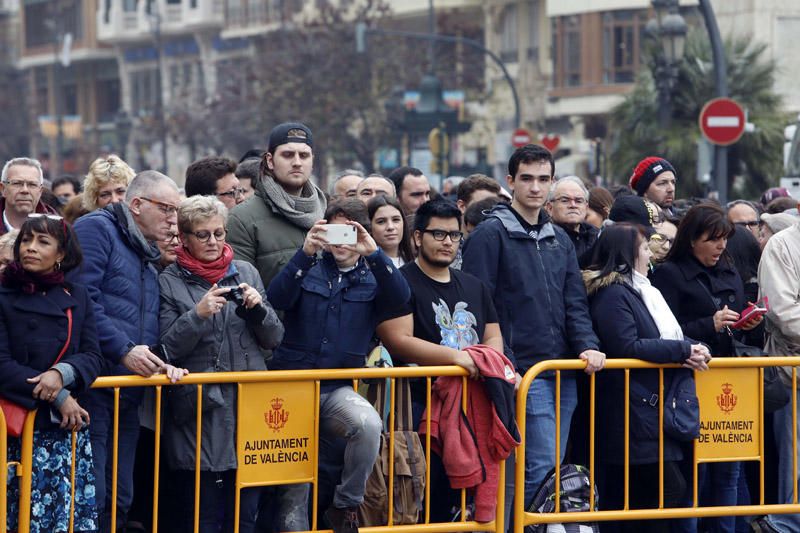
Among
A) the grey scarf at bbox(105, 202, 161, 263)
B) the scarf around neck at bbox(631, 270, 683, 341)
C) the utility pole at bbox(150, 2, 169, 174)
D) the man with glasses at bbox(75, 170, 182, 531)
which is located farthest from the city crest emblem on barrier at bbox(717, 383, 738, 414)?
the utility pole at bbox(150, 2, 169, 174)

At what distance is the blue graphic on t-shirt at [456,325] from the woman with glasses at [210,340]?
90 cm

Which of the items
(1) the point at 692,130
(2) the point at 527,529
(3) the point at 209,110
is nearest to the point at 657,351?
(2) the point at 527,529

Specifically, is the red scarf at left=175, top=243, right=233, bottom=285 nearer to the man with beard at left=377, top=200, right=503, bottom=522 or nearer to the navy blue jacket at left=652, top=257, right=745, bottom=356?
the man with beard at left=377, top=200, right=503, bottom=522

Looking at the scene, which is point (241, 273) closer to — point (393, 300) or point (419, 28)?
point (393, 300)

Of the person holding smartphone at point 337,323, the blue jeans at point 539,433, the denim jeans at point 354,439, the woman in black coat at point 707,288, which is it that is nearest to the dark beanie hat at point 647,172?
the woman in black coat at point 707,288

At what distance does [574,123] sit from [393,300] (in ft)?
139

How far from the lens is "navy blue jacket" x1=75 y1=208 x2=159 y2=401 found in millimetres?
7141

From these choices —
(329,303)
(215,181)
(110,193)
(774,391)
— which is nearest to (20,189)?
(110,193)

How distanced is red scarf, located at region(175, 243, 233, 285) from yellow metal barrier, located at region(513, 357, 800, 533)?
1.60 meters

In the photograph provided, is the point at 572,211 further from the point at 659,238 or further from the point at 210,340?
the point at 210,340

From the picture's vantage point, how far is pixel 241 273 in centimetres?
740

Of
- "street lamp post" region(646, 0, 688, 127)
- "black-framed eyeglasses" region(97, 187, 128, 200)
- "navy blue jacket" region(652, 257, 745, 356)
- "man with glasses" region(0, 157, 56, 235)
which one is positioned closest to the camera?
"black-framed eyeglasses" region(97, 187, 128, 200)

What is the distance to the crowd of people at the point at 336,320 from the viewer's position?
268 inches

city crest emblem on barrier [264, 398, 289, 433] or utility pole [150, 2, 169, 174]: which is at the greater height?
utility pole [150, 2, 169, 174]
